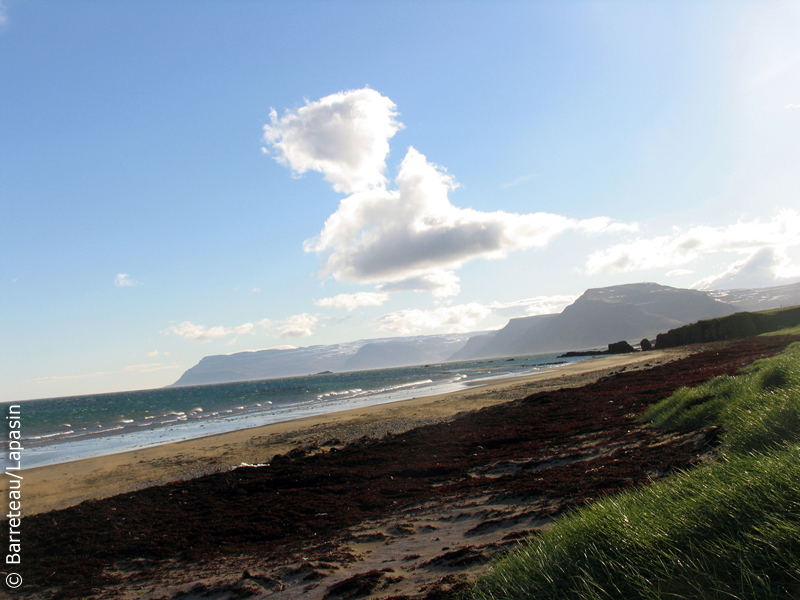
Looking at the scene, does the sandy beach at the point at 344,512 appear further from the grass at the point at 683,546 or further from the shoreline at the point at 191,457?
the grass at the point at 683,546

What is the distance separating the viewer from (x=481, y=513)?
611 cm

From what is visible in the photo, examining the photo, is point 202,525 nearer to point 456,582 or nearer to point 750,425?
point 456,582

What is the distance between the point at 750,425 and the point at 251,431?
2022cm

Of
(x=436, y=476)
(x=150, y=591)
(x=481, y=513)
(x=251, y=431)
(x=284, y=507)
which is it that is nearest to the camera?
(x=150, y=591)

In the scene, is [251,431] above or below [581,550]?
below

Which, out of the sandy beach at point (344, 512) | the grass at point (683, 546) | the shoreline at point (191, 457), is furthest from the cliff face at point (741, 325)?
the grass at point (683, 546)

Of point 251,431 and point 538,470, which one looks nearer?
point 538,470

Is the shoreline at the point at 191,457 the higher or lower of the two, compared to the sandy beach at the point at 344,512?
lower

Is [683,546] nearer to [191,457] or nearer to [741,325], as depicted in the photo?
[191,457]

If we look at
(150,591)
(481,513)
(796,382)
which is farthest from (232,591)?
(796,382)

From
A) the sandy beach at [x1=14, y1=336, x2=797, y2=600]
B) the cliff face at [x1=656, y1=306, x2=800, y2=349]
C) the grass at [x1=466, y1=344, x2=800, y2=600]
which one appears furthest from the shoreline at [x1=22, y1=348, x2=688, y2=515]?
the cliff face at [x1=656, y1=306, x2=800, y2=349]

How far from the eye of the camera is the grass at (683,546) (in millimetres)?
2107

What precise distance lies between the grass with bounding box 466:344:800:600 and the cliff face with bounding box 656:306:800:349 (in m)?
62.7

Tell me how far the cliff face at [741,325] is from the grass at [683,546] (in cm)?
6269
